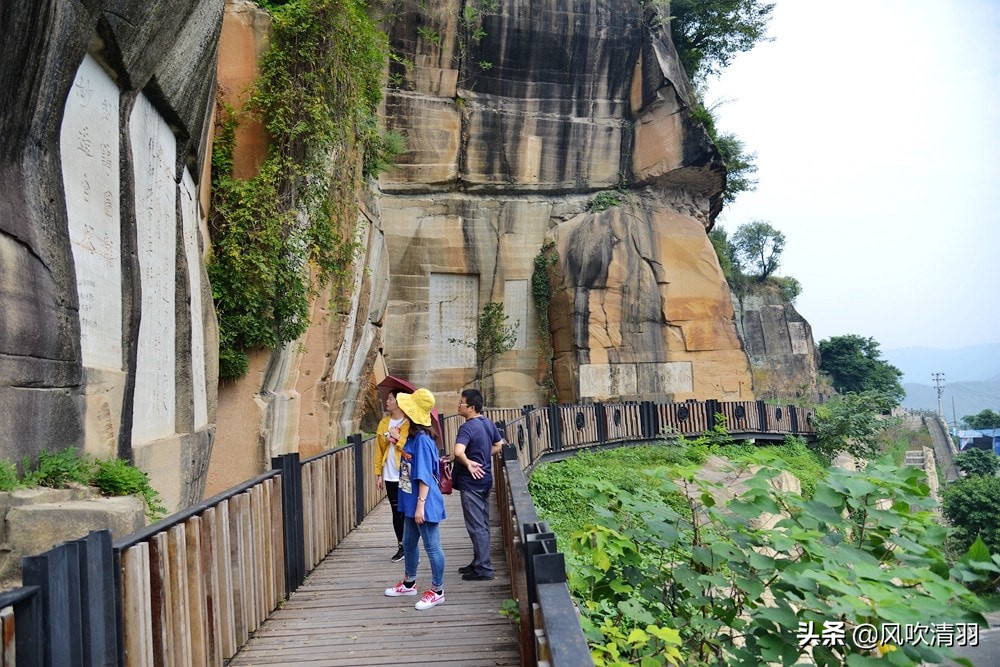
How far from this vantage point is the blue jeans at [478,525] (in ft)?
17.7

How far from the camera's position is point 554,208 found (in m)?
22.6

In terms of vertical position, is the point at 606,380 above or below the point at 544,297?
below

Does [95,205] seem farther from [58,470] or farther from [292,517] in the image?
[292,517]

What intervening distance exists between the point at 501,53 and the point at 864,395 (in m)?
15.9

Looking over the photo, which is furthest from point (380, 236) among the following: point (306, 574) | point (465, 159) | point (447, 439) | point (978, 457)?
point (978, 457)

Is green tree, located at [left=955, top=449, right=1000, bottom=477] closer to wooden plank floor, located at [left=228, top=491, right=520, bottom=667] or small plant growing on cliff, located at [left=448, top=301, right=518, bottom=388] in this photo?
small plant growing on cliff, located at [left=448, top=301, right=518, bottom=388]

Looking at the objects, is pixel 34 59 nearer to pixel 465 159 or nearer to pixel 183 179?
pixel 183 179

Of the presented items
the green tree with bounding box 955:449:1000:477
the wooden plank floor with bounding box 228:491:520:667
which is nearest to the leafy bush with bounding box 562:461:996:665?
the wooden plank floor with bounding box 228:491:520:667

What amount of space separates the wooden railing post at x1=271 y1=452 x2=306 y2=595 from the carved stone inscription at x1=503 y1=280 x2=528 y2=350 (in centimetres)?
1645

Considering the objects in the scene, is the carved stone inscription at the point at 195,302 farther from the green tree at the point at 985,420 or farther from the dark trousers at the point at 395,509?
the green tree at the point at 985,420

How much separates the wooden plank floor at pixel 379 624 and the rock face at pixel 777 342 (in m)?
32.7

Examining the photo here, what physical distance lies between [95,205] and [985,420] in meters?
66.0

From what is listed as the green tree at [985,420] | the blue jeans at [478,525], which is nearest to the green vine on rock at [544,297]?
the blue jeans at [478,525]

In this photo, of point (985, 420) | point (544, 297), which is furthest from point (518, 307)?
point (985, 420)
